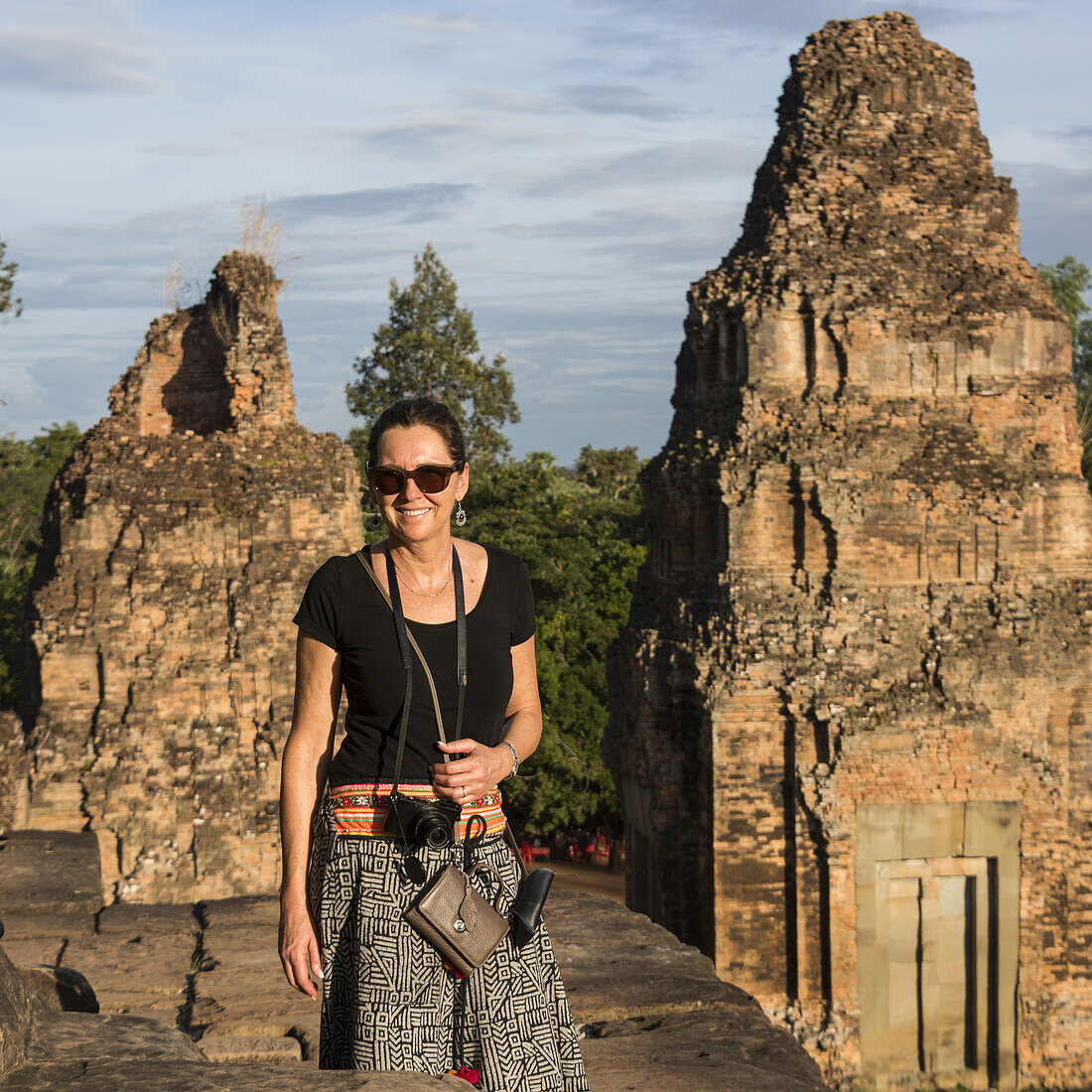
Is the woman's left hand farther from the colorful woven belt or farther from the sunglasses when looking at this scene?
the sunglasses

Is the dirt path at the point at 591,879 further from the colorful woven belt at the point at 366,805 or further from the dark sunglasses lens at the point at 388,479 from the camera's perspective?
the dark sunglasses lens at the point at 388,479

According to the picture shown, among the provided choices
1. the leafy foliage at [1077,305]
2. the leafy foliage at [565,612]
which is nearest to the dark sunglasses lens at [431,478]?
the leafy foliage at [565,612]

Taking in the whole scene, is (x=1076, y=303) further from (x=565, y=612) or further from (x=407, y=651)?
(x=407, y=651)

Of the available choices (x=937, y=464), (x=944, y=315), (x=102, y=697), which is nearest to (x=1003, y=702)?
(x=937, y=464)

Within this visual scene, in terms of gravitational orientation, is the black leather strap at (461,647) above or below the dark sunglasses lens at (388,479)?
below

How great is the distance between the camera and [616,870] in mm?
25844

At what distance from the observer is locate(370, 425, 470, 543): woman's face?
3.36 metres

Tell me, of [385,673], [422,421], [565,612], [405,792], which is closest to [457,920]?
[405,792]

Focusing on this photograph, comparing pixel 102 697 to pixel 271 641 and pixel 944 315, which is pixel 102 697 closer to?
pixel 271 641

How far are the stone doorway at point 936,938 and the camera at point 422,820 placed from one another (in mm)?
11620

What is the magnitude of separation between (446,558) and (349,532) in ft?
28.1

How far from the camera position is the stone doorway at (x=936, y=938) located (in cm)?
1407

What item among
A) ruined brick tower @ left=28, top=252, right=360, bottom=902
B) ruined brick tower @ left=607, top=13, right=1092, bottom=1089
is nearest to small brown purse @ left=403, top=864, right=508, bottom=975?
ruined brick tower @ left=28, top=252, right=360, bottom=902

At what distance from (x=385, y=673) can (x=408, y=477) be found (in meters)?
0.50
